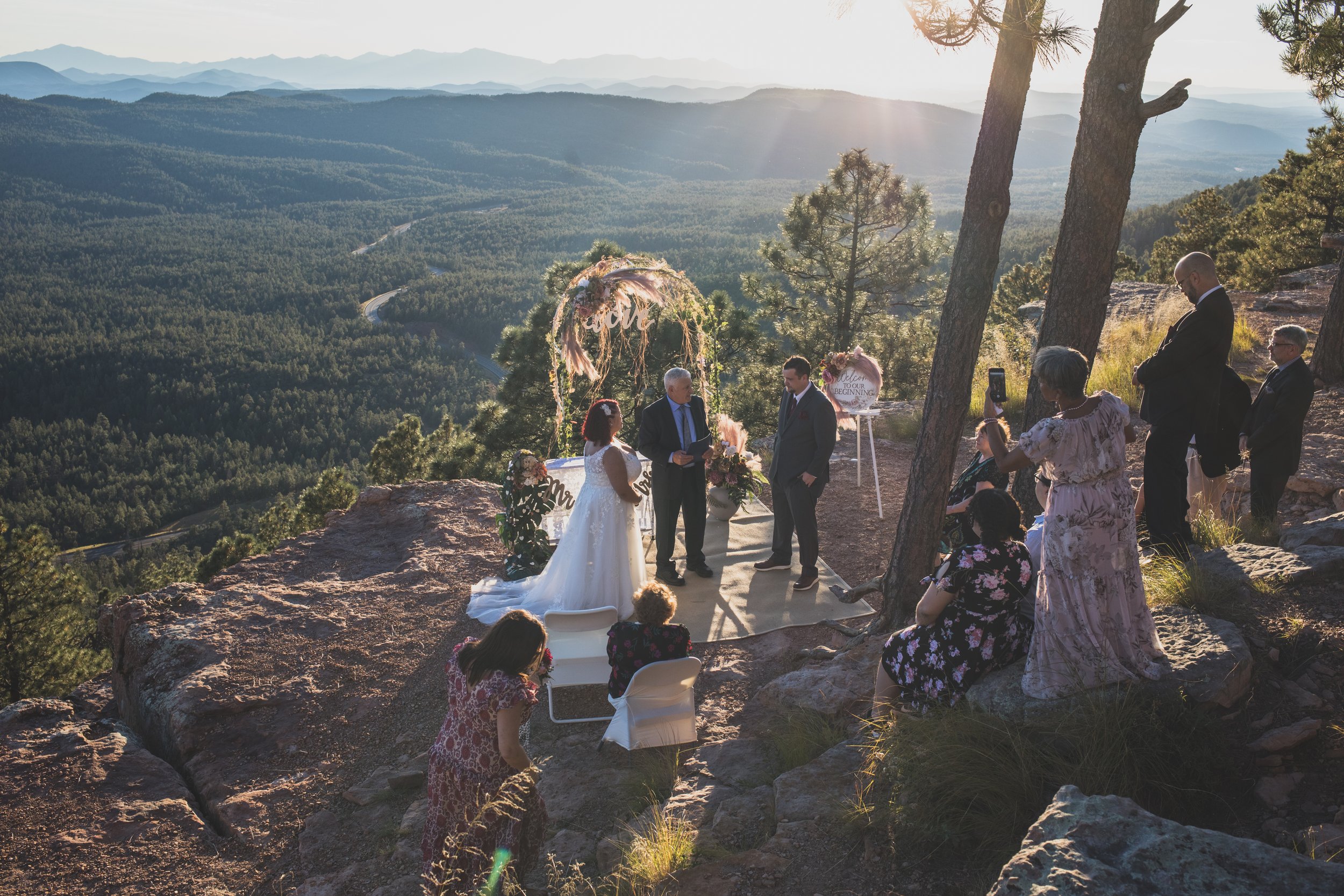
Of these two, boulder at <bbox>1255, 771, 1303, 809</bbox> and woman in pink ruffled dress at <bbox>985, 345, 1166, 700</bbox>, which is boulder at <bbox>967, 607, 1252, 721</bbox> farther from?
boulder at <bbox>1255, 771, 1303, 809</bbox>

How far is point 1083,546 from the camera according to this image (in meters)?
3.43

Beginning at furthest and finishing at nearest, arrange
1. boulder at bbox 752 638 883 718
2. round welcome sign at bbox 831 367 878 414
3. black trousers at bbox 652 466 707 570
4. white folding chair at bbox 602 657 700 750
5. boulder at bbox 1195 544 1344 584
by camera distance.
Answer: round welcome sign at bbox 831 367 878 414 < black trousers at bbox 652 466 707 570 < boulder at bbox 752 638 883 718 < white folding chair at bbox 602 657 700 750 < boulder at bbox 1195 544 1344 584

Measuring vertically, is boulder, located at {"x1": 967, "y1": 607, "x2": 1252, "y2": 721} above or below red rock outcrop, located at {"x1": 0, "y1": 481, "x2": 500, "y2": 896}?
above

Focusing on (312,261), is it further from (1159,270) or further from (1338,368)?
(1338,368)

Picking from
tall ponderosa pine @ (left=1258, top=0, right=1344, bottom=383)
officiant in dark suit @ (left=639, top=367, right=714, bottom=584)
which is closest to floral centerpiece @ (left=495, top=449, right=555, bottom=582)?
officiant in dark suit @ (left=639, top=367, right=714, bottom=584)

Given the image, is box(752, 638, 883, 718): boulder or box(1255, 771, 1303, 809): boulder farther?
box(752, 638, 883, 718): boulder

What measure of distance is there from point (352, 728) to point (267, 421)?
3431 inches

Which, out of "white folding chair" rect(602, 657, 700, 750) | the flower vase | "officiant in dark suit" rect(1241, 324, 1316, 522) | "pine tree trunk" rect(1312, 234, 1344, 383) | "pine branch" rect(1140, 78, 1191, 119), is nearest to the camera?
"white folding chair" rect(602, 657, 700, 750)

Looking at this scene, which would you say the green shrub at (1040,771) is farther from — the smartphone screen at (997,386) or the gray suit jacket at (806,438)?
the gray suit jacket at (806,438)

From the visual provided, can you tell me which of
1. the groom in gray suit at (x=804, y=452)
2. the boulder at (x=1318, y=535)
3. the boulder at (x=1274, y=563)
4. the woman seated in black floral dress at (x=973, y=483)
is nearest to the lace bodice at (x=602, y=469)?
the groom in gray suit at (x=804, y=452)

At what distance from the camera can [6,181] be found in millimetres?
152875

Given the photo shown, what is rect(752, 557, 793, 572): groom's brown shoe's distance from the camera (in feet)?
23.7

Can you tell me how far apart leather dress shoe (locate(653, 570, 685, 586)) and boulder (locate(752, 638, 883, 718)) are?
1881 mm

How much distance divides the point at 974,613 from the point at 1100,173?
12.1 feet
